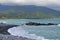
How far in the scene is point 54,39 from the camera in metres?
30.7

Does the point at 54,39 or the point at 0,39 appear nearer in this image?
the point at 0,39

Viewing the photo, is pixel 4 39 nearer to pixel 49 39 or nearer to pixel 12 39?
pixel 12 39

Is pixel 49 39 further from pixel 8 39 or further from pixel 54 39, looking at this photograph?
pixel 8 39

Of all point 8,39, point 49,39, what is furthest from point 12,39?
point 49,39

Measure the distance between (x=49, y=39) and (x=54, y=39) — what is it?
798mm

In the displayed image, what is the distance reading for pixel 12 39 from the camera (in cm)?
2511

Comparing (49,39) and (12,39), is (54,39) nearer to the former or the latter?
(49,39)

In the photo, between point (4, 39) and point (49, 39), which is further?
point (49, 39)

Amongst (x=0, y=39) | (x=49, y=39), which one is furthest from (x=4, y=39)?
(x=49, y=39)

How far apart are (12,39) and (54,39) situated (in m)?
7.75

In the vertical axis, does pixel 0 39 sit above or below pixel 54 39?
above

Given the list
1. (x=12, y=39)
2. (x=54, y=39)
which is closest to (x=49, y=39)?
(x=54, y=39)

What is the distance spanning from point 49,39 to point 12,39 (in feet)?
23.0

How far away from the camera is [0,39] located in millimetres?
24156
